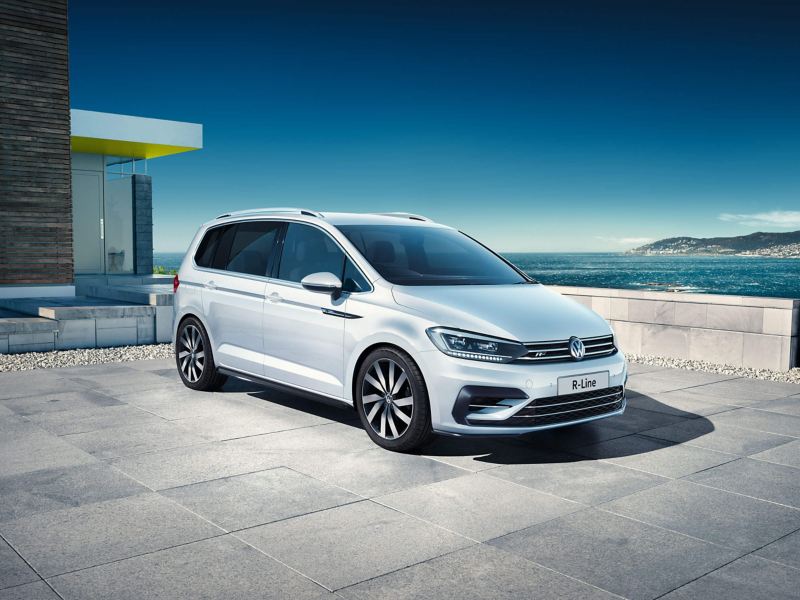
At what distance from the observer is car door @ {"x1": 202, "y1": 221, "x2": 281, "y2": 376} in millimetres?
6770

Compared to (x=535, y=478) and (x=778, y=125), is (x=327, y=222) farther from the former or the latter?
(x=778, y=125)

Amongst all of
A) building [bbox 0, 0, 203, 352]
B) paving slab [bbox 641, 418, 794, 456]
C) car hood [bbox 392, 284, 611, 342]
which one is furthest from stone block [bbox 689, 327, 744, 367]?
building [bbox 0, 0, 203, 352]

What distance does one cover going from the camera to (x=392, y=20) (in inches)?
2660

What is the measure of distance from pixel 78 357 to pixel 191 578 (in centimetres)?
765

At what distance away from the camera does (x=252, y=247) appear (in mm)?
7113

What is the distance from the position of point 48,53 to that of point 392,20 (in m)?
56.1

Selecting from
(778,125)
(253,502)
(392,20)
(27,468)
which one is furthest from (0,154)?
(778,125)

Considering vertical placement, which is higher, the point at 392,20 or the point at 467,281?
the point at 392,20

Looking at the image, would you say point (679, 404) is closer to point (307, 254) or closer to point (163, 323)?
point (307, 254)

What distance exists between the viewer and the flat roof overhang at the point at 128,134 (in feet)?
69.4

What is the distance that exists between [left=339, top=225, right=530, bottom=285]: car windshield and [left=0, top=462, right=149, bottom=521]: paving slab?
A: 240cm

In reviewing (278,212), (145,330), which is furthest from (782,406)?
(145,330)

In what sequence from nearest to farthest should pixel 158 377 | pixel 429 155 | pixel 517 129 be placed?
pixel 158 377 → pixel 517 129 → pixel 429 155

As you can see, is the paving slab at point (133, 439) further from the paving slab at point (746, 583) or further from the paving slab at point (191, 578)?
the paving slab at point (746, 583)
